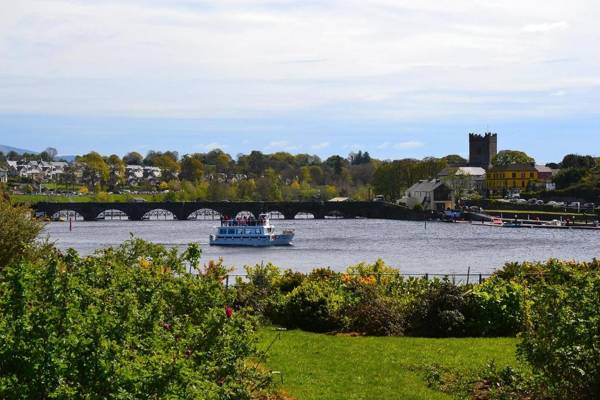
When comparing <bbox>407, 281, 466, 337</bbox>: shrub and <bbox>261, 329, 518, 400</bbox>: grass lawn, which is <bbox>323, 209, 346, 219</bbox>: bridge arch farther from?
<bbox>261, 329, 518, 400</bbox>: grass lawn

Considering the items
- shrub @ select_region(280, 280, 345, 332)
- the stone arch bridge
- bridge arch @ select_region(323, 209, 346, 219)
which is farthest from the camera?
bridge arch @ select_region(323, 209, 346, 219)

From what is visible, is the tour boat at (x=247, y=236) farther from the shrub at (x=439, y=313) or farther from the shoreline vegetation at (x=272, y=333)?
the shrub at (x=439, y=313)

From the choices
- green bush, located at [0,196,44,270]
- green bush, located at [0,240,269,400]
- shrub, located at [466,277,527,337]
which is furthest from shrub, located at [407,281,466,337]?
green bush, located at [0,196,44,270]

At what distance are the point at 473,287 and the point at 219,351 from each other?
12956mm

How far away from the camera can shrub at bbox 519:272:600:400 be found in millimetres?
12914

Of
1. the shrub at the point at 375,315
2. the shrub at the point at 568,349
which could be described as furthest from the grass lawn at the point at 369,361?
the shrub at the point at 568,349

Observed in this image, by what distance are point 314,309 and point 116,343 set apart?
46.9 ft

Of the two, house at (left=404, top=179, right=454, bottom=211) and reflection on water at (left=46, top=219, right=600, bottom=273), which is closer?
reflection on water at (left=46, top=219, right=600, bottom=273)

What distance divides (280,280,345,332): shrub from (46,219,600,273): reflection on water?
138ft

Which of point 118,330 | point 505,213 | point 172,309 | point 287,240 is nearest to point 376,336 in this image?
point 172,309

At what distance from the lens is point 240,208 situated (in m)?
178

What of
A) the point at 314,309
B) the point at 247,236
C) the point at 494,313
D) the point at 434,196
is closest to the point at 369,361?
the point at 494,313

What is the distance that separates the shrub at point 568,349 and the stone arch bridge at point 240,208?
517 ft

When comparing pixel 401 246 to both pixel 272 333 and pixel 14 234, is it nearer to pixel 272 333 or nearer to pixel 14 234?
pixel 14 234
